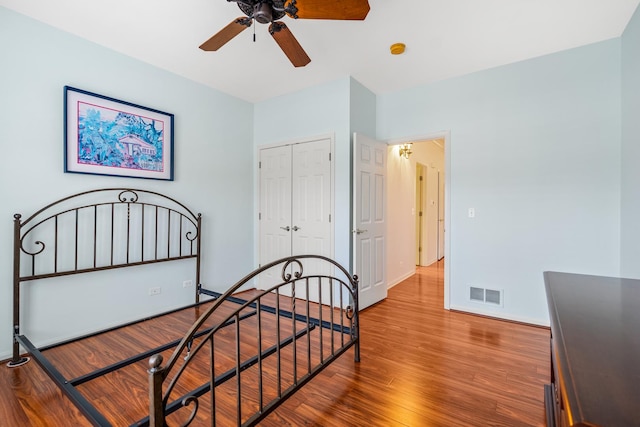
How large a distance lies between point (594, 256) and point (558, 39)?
204cm

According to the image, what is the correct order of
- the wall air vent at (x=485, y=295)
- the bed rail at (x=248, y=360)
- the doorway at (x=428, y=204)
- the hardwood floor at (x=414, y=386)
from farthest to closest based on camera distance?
1. the doorway at (x=428, y=204)
2. the wall air vent at (x=485, y=295)
3. the hardwood floor at (x=414, y=386)
4. the bed rail at (x=248, y=360)

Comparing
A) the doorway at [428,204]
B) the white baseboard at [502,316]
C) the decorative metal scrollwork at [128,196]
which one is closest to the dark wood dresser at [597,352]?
the white baseboard at [502,316]

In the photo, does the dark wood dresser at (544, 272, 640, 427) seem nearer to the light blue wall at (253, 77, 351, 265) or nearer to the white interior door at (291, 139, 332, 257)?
the light blue wall at (253, 77, 351, 265)

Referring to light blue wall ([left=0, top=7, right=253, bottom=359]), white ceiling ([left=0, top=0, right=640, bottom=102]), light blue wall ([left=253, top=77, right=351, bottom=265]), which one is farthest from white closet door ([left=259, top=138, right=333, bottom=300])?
white ceiling ([left=0, top=0, right=640, bottom=102])

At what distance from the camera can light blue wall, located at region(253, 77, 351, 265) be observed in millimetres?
3502

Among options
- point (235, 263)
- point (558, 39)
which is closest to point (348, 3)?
point (558, 39)

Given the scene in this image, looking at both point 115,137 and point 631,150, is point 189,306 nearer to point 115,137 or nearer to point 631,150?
point 115,137

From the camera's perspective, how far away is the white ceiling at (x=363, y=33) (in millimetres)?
2275

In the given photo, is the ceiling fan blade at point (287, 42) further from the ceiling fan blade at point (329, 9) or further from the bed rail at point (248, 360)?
the bed rail at point (248, 360)

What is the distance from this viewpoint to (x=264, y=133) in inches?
168

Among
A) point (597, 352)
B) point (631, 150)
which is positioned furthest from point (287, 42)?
point (631, 150)

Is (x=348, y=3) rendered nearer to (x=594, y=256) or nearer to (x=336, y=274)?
(x=336, y=274)

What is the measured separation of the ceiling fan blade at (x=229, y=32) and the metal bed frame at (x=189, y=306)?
1555mm

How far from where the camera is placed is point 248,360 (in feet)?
5.62
